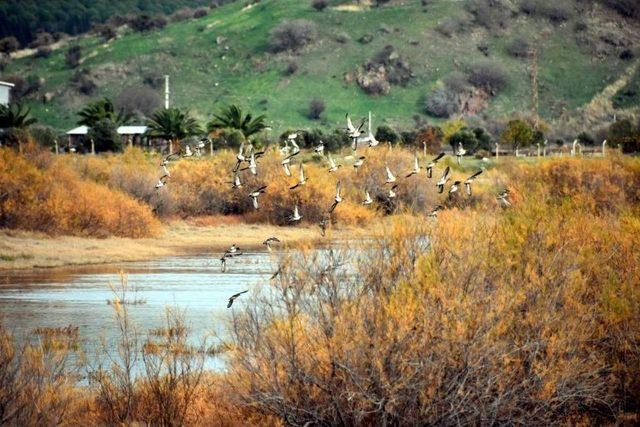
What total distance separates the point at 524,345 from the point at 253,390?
4363mm

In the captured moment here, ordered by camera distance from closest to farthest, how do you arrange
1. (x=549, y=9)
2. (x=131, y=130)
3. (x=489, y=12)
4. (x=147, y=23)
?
(x=131, y=130) → (x=489, y=12) → (x=549, y=9) → (x=147, y=23)

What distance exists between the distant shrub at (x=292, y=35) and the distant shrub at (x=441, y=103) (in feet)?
70.6

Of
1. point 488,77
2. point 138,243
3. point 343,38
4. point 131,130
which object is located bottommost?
point 138,243

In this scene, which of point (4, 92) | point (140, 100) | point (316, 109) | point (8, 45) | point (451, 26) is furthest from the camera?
point (8, 45)

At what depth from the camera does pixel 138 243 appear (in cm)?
5834

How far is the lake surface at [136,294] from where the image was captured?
33.0 meters

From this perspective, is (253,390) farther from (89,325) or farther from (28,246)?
(28,246)

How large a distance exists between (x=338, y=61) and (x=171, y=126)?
181ft

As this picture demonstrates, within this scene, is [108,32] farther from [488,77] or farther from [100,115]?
[100,115]

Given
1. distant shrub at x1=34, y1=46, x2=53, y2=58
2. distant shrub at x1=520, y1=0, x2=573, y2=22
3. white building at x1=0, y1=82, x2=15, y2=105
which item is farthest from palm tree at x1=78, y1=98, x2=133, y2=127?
distant shrub at x1=34, y1=46, x2=53, y2=58

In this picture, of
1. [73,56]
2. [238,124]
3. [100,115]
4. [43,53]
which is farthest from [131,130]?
[43,53]

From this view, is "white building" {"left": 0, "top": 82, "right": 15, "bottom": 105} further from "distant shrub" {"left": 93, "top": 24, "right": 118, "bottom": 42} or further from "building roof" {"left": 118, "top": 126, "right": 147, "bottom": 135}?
"distant shrub" {"left": 93, "top": 24, "right": 118, "bottom": 42}

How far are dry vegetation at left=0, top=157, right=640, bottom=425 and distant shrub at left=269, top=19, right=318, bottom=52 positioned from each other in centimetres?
12369

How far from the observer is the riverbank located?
51.4 m
